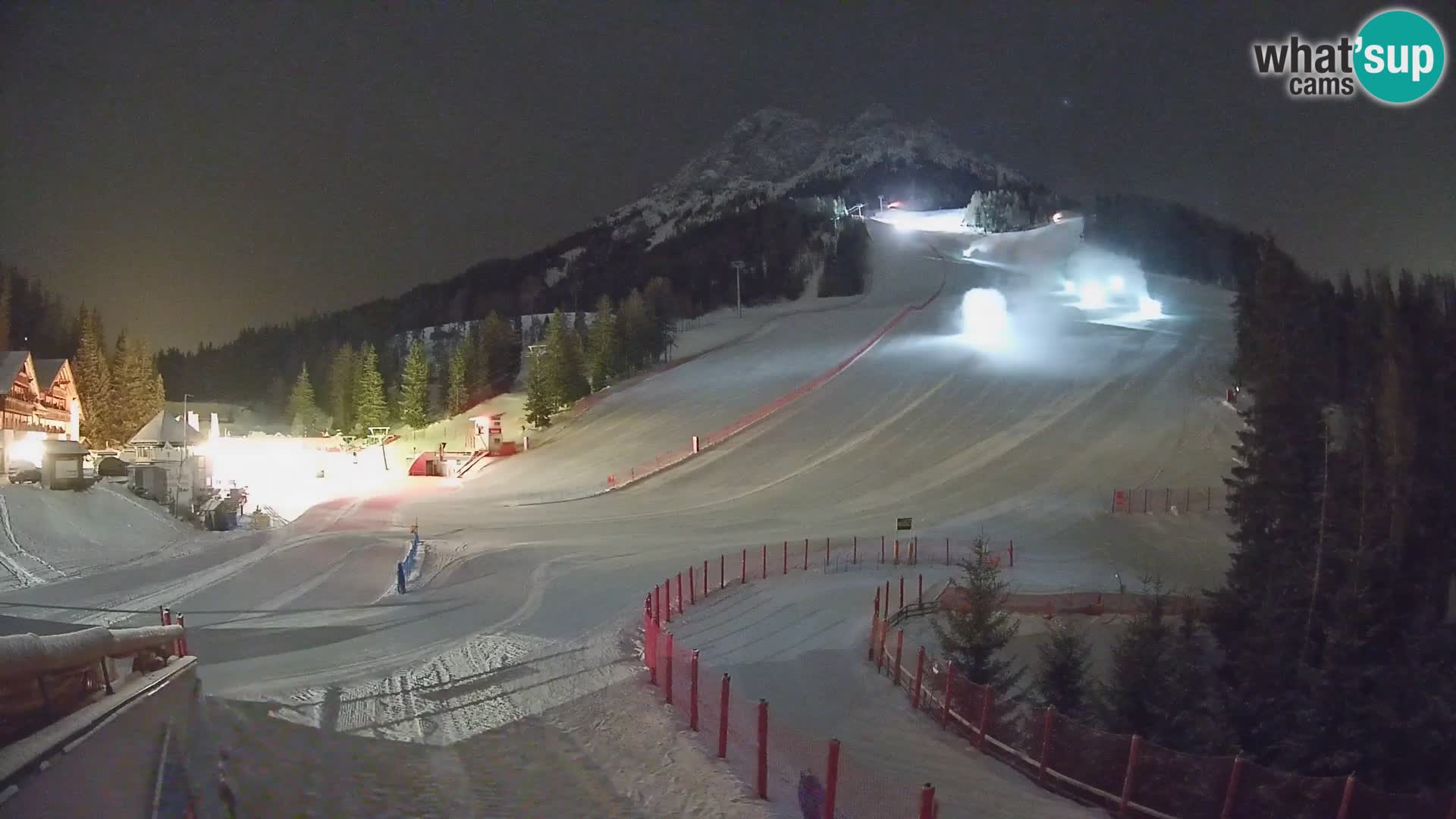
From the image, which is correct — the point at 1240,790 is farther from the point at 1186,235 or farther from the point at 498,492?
the point at 1186,235

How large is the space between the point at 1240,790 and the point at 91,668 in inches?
376

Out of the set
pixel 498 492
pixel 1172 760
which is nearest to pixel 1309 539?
pixel 1172 760

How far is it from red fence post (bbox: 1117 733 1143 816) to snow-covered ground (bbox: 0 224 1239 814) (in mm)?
663

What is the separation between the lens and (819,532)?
30.7m

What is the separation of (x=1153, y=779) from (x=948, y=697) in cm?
319

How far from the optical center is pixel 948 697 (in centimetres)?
1241

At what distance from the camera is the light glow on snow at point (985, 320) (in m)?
65.7

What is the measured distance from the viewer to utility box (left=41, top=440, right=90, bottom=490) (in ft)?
86.6

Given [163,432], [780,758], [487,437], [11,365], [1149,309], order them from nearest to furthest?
1. [780,758]
2. [163,432]
3. [11,365]
4. [487,437]
5. [1149,309]

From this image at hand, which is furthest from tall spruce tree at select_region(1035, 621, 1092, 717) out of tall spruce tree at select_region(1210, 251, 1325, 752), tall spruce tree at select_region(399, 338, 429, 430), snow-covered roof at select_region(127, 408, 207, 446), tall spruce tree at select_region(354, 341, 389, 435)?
tall spruce tree at select_region(354, 341, 389, 435)

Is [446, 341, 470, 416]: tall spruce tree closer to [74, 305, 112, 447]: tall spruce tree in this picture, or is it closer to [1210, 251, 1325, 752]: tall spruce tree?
[74, 305, 112, 447]: tall spruce tree

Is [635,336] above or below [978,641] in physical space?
above

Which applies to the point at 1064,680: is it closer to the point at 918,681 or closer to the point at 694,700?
the point at 918,681

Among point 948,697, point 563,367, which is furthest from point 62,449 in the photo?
point 563,367
